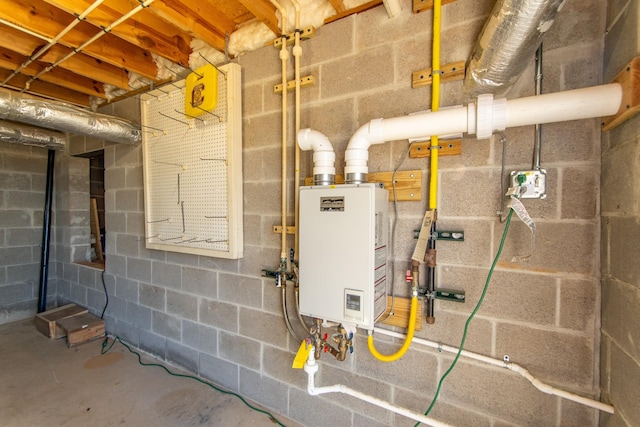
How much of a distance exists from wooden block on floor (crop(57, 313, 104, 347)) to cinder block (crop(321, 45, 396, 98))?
2.94 meters

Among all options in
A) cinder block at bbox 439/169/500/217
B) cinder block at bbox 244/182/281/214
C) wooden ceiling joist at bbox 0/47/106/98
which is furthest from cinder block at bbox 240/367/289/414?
wooden ceiling joist at bbox 0/47/106/98

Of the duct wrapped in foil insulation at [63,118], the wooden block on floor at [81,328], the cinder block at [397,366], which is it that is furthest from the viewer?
the wooden block on floor at [81,328]

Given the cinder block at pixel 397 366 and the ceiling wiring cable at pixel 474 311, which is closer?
the ceiling wiring cable at pixel 474 311

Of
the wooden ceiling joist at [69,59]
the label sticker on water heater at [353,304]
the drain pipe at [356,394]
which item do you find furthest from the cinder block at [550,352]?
the wooden ceiling joist at [69,59]

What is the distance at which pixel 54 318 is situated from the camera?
2.73 m

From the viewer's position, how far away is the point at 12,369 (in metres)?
2.18

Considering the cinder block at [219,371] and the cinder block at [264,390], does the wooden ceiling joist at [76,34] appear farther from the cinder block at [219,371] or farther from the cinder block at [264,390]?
the cinder block at [264,390]

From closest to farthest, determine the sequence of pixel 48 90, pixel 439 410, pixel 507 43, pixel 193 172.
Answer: pixel 507 43 < pixel 439 410 < pixel 193 172 < pixel 48 90

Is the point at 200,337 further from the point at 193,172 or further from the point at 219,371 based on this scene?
the point at 193,172

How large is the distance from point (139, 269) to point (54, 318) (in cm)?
120

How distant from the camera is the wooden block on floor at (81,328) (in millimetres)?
2506

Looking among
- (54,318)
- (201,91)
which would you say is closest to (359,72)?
(201,91)

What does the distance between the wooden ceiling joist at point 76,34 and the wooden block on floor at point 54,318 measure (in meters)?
2.47

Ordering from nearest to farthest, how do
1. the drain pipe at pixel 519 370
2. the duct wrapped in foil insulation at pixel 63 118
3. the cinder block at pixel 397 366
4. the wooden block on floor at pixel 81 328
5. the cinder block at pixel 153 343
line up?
the drain pipe at pixel 519 370 → the cinder block at pixel 397 366 → the duct wrapped in foil insulation at pixel 63 118 → the cinder block at pixel 153 343 → the wooden block on floor at pixel 81 328
